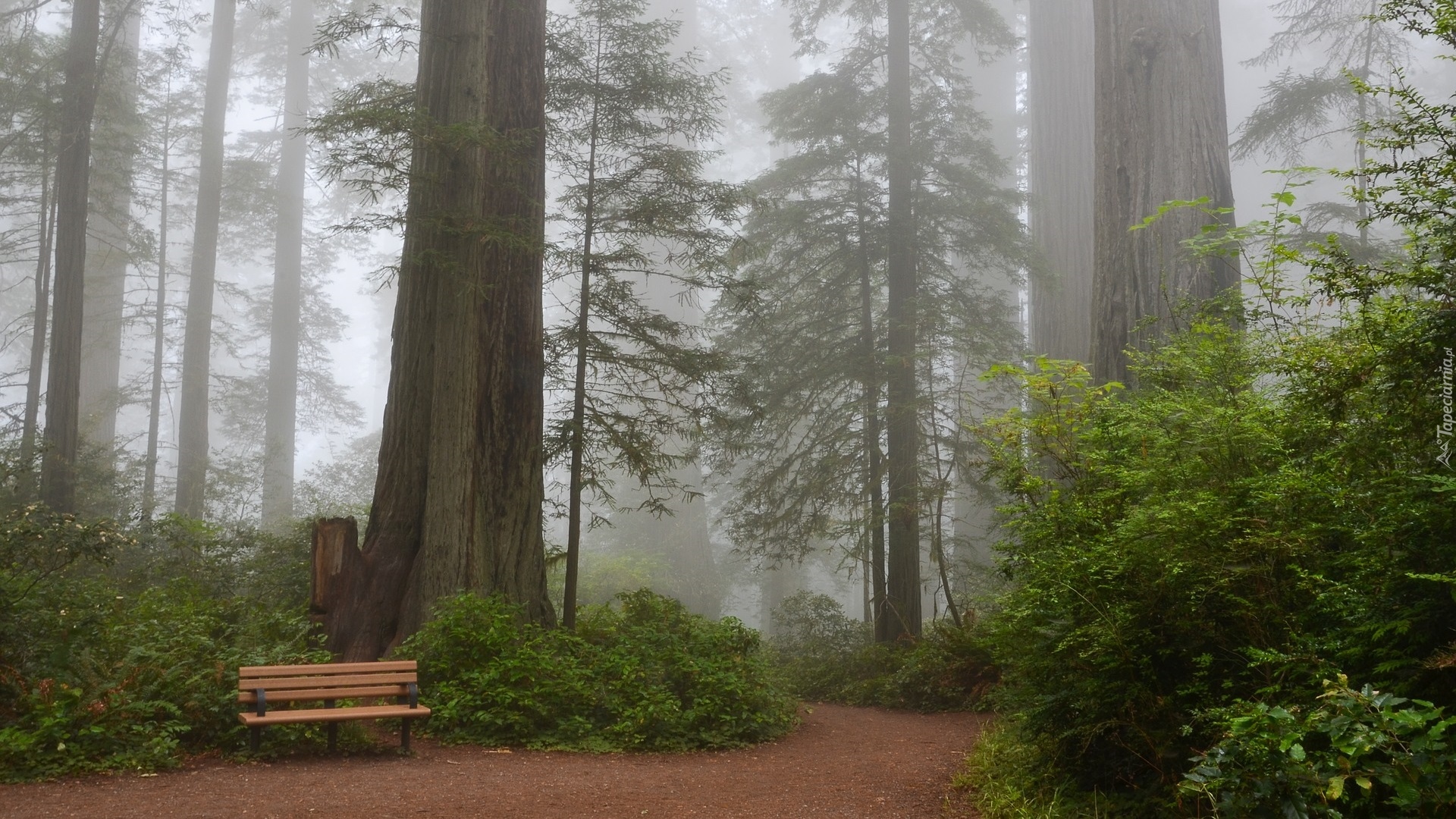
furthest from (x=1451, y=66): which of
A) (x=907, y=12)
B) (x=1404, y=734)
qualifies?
(x=1404, y=734)

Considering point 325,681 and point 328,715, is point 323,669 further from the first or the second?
point 328,715

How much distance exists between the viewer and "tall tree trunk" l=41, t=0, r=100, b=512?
13.4 metres

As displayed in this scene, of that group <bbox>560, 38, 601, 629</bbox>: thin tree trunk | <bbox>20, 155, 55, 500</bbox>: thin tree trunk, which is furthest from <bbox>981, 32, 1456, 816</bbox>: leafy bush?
<bbox>20, 155, 55, 500</bbox>: thin tree trunk

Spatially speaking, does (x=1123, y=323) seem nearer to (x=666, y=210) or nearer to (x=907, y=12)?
(x=666, y=210)

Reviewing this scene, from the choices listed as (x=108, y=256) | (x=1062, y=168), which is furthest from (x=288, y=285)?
(x=1062, y=168)

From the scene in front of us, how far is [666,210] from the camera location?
10719mm

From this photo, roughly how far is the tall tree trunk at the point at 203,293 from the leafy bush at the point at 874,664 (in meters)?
13.5

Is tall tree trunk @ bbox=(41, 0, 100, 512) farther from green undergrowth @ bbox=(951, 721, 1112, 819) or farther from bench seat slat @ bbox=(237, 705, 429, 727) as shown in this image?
green undergrowth @ bbox=(951, 721, 1112, 819)

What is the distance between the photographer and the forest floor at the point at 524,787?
5.52 m

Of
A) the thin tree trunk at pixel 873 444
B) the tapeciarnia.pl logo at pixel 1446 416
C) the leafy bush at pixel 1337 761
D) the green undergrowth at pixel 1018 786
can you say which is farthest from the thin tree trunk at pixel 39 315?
the tapeciarnia.pl logo at pixel 1446 416

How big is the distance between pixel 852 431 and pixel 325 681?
8.79 metres

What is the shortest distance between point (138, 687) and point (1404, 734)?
24.1 feet

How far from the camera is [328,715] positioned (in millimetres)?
6781

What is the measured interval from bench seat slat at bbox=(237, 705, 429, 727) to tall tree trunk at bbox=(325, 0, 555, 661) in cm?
220
